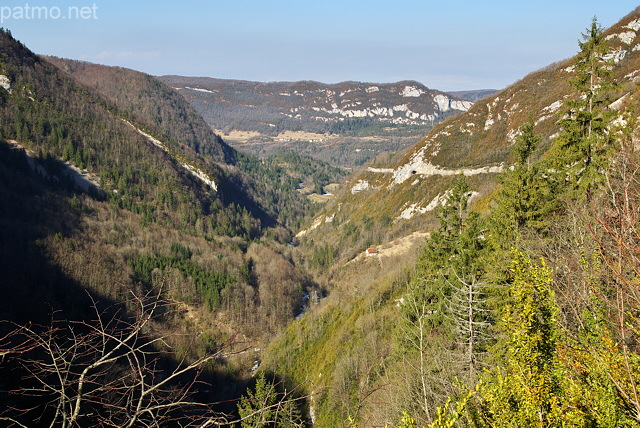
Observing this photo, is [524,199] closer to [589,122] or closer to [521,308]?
[589,122]

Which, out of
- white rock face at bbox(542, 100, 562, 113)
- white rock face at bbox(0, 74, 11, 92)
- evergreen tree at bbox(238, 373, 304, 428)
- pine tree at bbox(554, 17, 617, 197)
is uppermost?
white rock face at bbox(0, 74, 11, 92)

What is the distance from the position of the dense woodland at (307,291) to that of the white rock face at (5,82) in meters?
1.53

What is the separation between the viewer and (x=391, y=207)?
485 feet

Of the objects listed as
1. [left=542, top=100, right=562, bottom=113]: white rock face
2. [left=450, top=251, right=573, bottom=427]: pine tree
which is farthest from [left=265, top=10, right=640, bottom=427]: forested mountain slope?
[left=542, top=100, right=562, bottom=113]: white rock face

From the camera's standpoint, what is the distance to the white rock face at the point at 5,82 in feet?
493

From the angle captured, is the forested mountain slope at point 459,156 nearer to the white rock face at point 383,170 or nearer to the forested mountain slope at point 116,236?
the white rock face at point 383,170

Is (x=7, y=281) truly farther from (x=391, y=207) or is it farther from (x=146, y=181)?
(x=391, y=207)

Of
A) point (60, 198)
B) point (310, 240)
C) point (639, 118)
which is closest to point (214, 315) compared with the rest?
point (60, 198)

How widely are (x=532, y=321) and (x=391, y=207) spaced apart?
140906mm

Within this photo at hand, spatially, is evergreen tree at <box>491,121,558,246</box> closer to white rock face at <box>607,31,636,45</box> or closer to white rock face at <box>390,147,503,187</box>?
white rock face at <box>390,147,503,187</box>

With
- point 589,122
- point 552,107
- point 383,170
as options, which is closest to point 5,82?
point 383,170

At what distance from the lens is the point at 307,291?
123m

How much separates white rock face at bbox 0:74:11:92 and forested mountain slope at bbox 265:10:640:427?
158 metres

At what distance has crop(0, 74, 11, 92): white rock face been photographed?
150125mm
